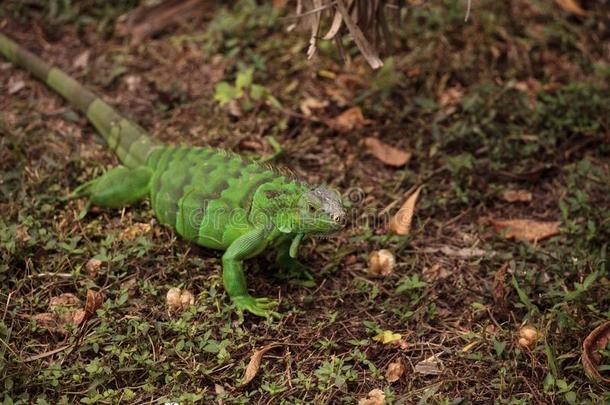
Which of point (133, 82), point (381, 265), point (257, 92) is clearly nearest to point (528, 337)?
point (381, 265)

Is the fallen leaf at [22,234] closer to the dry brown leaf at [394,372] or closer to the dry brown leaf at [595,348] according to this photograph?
the dry brown leaf at [394,372]

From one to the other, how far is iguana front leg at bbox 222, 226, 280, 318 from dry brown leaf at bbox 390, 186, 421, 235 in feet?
3.63

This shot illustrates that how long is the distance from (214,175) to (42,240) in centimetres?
118

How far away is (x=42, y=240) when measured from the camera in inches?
187

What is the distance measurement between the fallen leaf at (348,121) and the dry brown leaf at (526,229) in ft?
4.70

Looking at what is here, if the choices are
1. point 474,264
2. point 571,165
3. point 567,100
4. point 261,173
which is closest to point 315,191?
point 261,173

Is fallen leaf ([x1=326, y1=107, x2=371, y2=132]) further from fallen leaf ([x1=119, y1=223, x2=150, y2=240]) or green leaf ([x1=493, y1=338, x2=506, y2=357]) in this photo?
green leaf ([x1=493, y1=338, x2=506, y2=357])

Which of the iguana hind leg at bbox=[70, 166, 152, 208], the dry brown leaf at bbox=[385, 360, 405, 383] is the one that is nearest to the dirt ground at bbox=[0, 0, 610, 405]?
the dry brown leaf at bbox=[385, 360, 405, 383]

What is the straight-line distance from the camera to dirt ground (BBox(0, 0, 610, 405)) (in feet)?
13.4

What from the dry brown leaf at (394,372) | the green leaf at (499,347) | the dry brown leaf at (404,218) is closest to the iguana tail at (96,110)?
the dry brown leaf at (404,218)

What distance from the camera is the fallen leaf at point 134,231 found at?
490cm

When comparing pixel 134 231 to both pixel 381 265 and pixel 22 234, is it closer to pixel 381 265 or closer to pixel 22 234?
pixel 22 234

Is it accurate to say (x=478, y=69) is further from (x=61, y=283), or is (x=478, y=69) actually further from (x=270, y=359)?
(x=61, y=283)

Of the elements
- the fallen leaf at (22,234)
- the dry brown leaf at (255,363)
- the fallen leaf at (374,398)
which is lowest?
the fallen leaf at (374,398)
